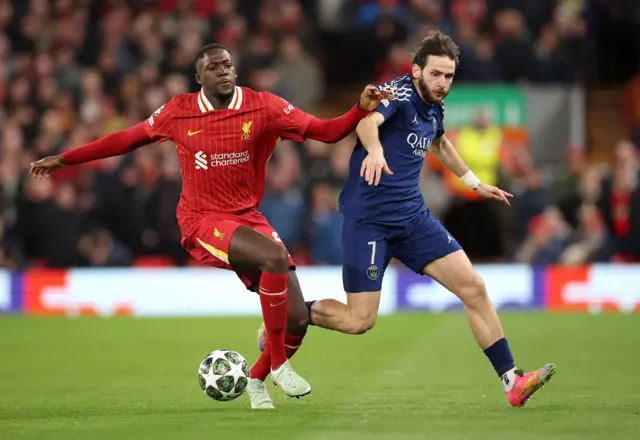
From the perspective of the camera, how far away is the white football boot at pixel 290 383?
815 centimetres

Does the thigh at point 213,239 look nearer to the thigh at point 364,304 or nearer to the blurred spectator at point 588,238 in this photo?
the thigh at point 364,304

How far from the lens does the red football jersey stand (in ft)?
28.1

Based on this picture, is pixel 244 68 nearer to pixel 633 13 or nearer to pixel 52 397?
pixel 633 13

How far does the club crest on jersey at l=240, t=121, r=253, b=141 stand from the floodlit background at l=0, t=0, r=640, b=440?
6.93 ft

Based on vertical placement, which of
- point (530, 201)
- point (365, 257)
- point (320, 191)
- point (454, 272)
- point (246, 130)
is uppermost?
point (246, 130)

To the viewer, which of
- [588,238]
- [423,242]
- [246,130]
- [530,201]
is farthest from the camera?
[530,201]

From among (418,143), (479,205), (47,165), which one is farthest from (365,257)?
(479,205)

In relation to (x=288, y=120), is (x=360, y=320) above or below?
below

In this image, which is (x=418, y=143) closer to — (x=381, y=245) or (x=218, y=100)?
(x=381, y=245)

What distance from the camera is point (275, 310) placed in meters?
8.27

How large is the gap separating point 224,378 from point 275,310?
1.86 feet

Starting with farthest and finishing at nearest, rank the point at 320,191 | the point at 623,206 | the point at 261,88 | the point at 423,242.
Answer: the point at 261,88 → the point at 320,191 → the point at 623,206 → the point at 423,242

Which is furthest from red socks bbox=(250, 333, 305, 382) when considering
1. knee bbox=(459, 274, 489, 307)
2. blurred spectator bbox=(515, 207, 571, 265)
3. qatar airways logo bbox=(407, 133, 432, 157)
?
blurred spectator bbox=(515, 207, 571, 265)

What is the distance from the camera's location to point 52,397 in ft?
30.1
